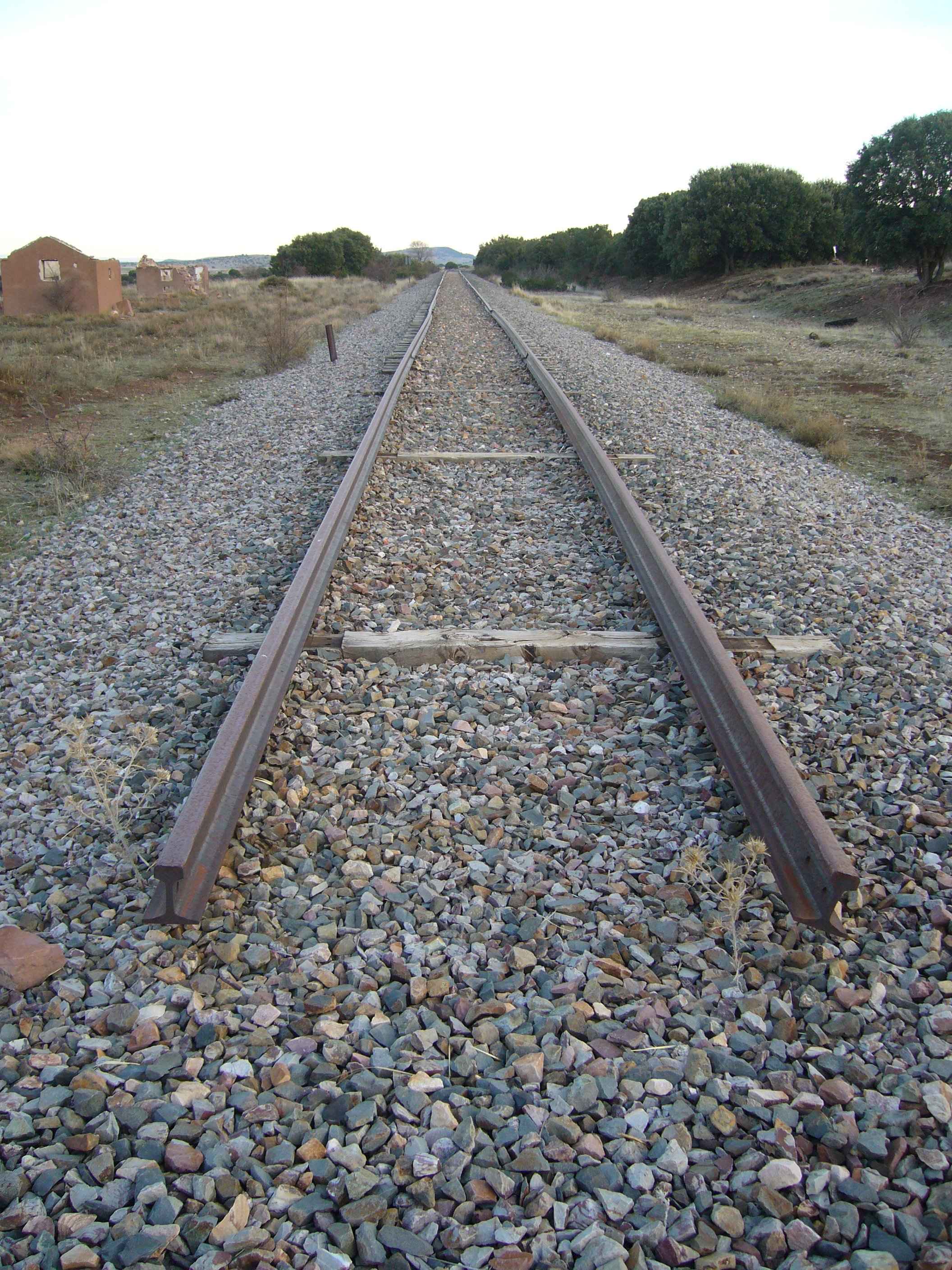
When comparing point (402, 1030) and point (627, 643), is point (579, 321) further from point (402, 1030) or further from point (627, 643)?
point (402, 1030)

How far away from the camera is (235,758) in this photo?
2.67 m

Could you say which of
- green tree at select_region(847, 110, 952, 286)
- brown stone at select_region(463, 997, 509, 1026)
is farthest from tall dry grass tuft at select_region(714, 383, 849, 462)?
green tree at select_region(847, 110, 952, 286)

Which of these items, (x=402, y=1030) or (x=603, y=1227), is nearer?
(x=603, y=1227)

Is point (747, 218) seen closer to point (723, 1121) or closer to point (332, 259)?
point (332, 259)

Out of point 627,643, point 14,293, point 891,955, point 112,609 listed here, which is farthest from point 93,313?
point 891,955

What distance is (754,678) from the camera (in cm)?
341

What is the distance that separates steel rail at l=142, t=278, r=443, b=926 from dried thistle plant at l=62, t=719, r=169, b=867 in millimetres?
245

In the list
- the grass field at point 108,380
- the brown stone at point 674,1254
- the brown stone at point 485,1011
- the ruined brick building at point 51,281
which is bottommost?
the brown stone at point 674,1254

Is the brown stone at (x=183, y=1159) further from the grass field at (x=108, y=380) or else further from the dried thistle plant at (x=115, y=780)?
the grass field at (x=108, y=380)

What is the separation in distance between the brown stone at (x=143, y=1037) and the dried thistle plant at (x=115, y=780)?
628 millimetres

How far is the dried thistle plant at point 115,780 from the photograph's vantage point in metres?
2.58

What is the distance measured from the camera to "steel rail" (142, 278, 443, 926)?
2.15 meters

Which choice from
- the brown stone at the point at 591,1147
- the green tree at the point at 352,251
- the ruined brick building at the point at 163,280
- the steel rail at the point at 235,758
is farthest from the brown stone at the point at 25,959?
the green tree at the point at 352,251

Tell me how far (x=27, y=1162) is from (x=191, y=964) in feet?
1.78
